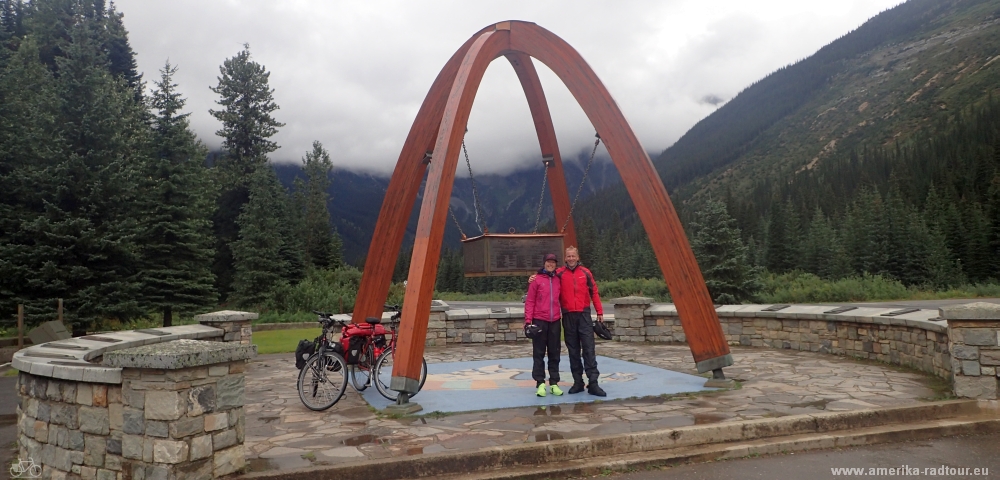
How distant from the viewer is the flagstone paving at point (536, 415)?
514 cm

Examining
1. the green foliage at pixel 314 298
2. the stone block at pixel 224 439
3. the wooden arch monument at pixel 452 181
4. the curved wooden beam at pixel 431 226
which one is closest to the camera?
the stone block at pixel 224 439

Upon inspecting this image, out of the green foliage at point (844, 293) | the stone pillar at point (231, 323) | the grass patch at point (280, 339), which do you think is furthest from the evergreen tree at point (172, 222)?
the green foliage at point (844, 293)

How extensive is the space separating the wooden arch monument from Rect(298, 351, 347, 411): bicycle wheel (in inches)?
29.9

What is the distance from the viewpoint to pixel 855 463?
474 cm

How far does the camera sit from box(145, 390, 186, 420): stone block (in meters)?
4.23

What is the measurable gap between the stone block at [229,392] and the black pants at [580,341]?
3.86 metres

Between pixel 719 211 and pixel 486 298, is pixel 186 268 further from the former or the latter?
pixel 486 298

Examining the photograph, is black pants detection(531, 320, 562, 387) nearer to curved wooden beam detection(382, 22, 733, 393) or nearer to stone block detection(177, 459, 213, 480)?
curved wooden beam detection(382, 22, 733, 393)

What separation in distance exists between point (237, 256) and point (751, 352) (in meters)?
23.2

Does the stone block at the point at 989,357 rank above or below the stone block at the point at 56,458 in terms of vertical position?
above

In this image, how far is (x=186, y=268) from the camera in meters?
19.6

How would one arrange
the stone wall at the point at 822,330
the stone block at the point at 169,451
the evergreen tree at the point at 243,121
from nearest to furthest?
1. the stone block at the point at 169,451
2. the stone wall at the point at 822,330
3. the evergreen tree at the point at 243,121

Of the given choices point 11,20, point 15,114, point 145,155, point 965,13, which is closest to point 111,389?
point 145,155

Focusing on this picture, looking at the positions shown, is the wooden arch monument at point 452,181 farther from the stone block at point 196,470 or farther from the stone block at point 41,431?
the stone block at point 41,431
